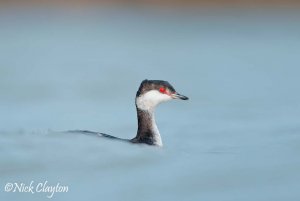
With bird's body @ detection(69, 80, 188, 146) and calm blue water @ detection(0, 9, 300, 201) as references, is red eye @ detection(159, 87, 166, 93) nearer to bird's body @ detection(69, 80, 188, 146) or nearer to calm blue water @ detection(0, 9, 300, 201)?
bird's body @ detection(69, 80, 188, 146)

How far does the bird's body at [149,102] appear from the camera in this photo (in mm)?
11531

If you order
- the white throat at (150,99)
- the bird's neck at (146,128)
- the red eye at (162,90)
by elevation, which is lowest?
the bird's neck at (146,128)

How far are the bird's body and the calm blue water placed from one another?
21 cm

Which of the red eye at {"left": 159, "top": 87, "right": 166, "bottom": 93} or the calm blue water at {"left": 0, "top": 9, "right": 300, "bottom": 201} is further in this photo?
the red eye at {"left": 159, "top": 87, "right": 166, "bottom": 93}

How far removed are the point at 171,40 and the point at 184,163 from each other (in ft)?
43.3

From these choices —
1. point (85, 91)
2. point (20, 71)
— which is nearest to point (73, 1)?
point (20, 71)

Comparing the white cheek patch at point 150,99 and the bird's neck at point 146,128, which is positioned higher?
the white cheek patch at point 150,99

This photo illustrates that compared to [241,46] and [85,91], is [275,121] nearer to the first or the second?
[85,91]

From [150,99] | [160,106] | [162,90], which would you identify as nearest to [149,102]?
[150,99]

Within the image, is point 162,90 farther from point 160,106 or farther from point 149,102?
point 160,106

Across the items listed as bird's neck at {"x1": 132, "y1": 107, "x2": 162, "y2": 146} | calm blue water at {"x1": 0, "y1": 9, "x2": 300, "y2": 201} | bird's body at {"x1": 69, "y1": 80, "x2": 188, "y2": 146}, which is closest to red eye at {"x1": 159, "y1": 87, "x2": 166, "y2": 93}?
bird's body at {"x1": 69, "y1": 80, "x2": 188, "y2": 146}

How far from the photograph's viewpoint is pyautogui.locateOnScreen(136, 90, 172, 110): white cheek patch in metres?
11.6

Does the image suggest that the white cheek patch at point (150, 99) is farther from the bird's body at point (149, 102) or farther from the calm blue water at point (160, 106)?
the calm blue water at point (160, 106)

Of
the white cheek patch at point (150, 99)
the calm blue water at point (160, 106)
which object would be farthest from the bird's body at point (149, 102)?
the calm blue water at point (160, 106)
